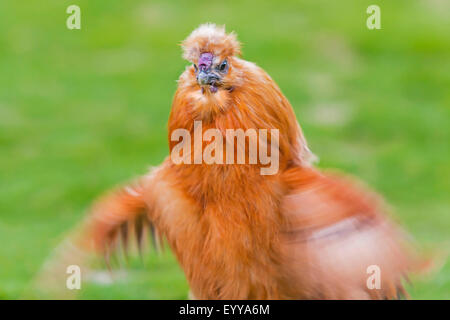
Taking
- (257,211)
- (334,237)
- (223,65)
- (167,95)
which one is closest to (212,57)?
(223,65)

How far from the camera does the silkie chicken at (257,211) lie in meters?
5.70

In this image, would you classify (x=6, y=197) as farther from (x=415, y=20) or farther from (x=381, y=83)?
(x=415, y=20)

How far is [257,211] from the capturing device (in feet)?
19.2

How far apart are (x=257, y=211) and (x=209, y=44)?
1.16 meters

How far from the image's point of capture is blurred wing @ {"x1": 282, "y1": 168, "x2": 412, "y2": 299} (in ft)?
18.6

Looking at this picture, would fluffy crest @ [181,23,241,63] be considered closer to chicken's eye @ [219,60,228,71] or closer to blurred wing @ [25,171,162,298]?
chicken's eye @ [219,60,228,71]

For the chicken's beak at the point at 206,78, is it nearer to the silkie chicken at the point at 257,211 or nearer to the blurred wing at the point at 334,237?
the silkie chicken at the point at 257,211

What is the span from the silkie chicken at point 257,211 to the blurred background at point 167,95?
386cm

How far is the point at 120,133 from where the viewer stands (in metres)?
14.5

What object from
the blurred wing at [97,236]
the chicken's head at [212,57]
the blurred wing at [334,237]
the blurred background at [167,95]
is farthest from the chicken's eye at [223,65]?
the blurred background at [167,95]

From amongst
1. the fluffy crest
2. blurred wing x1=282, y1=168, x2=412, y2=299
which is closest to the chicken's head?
the fluffy crest

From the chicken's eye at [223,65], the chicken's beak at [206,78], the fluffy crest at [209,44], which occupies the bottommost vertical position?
the chicken's beak at [206,78]
